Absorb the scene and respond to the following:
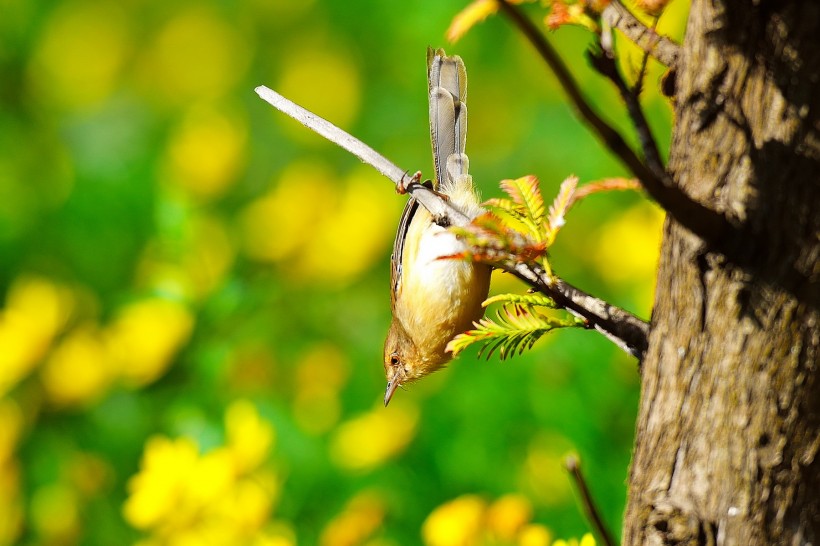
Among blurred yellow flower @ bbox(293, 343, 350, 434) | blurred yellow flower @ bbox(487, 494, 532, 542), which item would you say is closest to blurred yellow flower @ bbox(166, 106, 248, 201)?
blurred yellow flower @ bbox(293, 343, 350, 434)

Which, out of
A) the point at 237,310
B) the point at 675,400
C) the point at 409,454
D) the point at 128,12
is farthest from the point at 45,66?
the point at 675,400

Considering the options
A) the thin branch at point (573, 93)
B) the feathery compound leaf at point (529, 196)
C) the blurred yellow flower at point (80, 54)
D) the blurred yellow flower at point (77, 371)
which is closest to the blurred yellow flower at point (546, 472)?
the blurred yellow flower at point (77, 371)

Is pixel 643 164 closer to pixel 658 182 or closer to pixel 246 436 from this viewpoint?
pixel 658 182

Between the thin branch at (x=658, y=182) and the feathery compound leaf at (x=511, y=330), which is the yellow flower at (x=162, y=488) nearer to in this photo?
the feathery compound leaf at (x=511, y=330)

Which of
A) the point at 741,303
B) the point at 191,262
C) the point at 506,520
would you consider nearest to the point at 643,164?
the point at 741,303

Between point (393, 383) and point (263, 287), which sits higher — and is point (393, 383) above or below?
below

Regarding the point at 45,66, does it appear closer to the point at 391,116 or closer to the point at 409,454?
the point at 391,116

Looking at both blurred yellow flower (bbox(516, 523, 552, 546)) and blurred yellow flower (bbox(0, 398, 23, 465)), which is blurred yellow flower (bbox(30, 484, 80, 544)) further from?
blurred yellow flower (bbox(516, 523, 552, 546))
